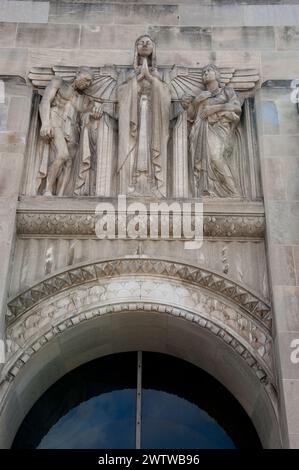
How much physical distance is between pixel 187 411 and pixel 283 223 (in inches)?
124

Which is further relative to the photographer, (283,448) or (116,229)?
(116,229)

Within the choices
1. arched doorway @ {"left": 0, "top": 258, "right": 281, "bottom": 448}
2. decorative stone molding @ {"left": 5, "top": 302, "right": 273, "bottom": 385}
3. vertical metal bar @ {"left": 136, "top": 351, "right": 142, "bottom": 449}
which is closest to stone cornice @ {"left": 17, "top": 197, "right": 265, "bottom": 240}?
arched doorway @ {"left": 0, "top": 258, "right": 281, "bottom": 448}

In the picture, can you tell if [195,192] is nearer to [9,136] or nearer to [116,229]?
[116,229]

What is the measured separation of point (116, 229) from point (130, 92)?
259 cm

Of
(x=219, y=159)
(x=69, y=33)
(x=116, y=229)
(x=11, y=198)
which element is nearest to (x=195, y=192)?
(x=219, y=159)

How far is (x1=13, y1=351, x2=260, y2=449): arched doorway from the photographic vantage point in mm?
10305

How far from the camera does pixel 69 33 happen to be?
12664 millimetres

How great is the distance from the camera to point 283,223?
34.0 ft

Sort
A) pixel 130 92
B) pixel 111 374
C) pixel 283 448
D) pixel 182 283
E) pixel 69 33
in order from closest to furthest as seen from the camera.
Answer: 1. pixel 283 448
2. pixel 182 283
3. pixel 111 374
4. pixel 130 92
5. pixel 69 33

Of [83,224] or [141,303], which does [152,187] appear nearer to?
[83,224]

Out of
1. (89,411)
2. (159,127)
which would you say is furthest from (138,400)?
(159,127)

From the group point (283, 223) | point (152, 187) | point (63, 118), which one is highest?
point (63, 118)

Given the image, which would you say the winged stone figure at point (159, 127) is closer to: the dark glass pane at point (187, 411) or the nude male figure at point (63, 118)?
the nude male figure at point (63, 118)

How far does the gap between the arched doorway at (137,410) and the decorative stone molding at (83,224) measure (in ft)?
6.99
